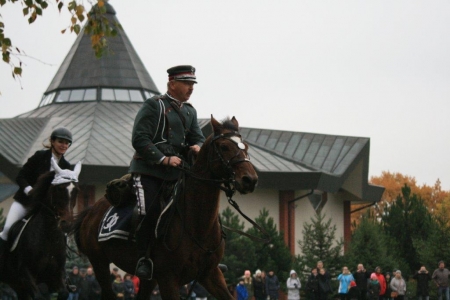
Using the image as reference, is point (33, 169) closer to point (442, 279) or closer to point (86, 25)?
point (86, 25)

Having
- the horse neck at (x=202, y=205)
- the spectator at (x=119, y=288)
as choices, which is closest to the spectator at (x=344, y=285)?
the spectator at (x=119, y=288)

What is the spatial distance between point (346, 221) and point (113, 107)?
1671 centimetres

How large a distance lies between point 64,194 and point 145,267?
7.80ft

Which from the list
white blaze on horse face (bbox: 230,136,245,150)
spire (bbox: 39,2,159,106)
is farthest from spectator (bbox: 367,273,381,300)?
spire (bbox: 39,2,159,106)

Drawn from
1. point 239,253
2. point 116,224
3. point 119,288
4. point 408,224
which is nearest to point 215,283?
point 116,224

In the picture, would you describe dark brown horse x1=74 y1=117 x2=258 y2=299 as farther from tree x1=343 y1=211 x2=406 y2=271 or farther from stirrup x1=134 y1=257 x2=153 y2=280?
tree x1=343 y1=211 x2=406 y2=271

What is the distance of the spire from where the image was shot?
65875 mm

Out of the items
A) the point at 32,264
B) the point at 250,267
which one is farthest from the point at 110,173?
the point at 32,264

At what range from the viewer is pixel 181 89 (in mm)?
11289

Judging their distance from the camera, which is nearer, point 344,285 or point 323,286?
point 323,286

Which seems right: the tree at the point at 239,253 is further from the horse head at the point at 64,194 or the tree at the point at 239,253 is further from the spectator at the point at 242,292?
the horse head at the point at 64,194

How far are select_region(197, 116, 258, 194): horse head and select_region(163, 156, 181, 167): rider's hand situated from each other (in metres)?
0.28

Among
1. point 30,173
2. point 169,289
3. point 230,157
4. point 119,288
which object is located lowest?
point 169,289

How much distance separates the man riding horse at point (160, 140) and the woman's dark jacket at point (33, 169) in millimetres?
2425
